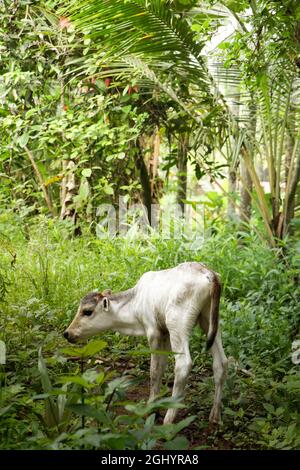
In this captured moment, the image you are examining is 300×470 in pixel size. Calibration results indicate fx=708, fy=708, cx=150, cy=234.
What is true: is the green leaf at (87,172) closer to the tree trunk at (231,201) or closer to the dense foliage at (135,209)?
the dense foliage at (135,209)

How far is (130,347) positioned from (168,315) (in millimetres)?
1354

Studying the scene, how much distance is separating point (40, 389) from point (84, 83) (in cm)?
535

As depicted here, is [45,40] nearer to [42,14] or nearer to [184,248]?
[42,14]

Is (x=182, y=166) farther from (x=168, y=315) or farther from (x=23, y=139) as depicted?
(x=168, y=315)

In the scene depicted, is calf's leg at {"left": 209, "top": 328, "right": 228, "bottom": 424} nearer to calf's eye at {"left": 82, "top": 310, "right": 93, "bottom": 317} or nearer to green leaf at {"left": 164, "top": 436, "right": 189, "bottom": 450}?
calf's eye at {"left": 82, "top": 310, "right": 93, "bottom": 317}

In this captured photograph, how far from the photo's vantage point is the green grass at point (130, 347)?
3260 millimetres

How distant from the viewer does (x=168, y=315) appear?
405 centimetres

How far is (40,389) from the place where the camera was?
13.4ft

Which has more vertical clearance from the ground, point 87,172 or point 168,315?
point 87,172

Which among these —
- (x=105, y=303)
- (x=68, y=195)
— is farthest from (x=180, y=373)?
(x=68, y=195)

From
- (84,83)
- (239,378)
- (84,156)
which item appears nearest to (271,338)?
(239,378)

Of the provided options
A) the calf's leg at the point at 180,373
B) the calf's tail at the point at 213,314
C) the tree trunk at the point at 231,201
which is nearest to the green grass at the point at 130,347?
the calf's leg at the point at 180,373

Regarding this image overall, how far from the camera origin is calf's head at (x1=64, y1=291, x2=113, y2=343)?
172 inches

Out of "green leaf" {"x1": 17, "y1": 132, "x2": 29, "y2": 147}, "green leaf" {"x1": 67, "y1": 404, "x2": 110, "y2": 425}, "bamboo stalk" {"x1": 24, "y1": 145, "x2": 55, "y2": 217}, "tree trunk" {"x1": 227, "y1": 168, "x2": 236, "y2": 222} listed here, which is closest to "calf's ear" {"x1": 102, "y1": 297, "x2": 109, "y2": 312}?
"green leaf" {"x1": 67, "y1": 404, "x2": 110, "y2": 425}
